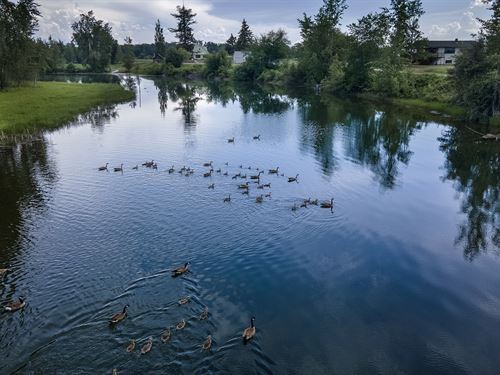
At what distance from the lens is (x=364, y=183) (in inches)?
1591

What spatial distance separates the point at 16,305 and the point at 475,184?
132ft

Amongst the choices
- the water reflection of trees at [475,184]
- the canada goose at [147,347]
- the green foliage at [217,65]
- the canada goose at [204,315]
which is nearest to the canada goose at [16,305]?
the canada goose at [147,347]

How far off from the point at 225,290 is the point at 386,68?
309 feet

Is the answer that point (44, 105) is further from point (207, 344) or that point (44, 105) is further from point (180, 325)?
point (207, 344)

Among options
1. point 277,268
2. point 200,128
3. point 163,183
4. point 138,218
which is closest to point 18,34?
point 200,128

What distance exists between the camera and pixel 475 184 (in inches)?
1624

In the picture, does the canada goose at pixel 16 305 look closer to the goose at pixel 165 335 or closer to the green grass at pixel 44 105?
the goose at pixel 165 335

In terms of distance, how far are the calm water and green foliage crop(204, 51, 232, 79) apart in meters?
125

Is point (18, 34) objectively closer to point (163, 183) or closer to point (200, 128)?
point (200, 128)

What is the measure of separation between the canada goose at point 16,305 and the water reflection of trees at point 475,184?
25.9 meters

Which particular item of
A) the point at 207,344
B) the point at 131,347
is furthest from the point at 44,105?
the point at 207,344

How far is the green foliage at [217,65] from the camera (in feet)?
558

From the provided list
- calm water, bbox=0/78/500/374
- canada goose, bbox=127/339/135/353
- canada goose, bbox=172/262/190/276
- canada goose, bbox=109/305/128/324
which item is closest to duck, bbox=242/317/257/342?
calm water, bbox=0/78/500/374

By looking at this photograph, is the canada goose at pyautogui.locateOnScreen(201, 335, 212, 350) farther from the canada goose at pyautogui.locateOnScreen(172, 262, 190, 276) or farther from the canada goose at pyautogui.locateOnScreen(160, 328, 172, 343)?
the canada goose at pyautogui.locateOnScreen(172, 262, 190, 276)
